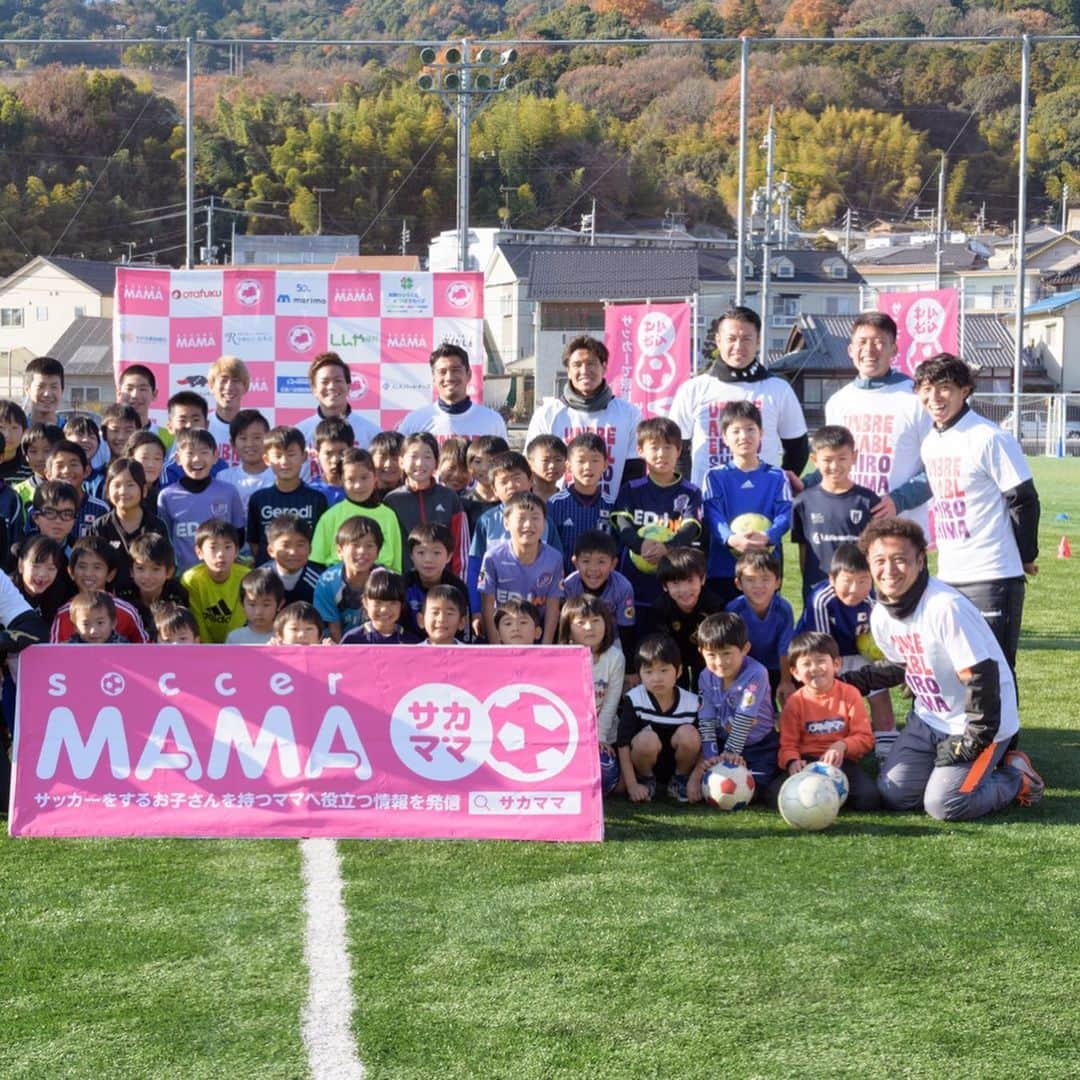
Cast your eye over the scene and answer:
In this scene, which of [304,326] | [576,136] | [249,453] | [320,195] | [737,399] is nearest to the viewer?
[737,399]

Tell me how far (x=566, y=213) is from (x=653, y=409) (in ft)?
147

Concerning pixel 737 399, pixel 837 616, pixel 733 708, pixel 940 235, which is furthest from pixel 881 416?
pixel 940 235

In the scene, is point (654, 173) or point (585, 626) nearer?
point (585, 626)

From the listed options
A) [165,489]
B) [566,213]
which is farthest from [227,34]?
[165,489]

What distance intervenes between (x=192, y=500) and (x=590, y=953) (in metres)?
3.48

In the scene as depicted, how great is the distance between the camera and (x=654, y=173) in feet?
206

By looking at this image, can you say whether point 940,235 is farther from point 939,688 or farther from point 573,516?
point 939,688

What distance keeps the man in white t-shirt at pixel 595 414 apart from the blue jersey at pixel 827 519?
2.67 ft

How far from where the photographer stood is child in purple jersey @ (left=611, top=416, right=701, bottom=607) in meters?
6.05

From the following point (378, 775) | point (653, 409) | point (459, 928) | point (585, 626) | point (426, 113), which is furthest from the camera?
point (426, 113)

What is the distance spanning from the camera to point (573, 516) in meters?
6.26

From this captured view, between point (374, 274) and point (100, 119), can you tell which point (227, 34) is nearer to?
point (100, 119)

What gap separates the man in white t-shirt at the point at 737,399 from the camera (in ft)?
21.8

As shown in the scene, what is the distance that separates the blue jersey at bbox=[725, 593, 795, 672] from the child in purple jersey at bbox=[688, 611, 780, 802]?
0.37 metres
